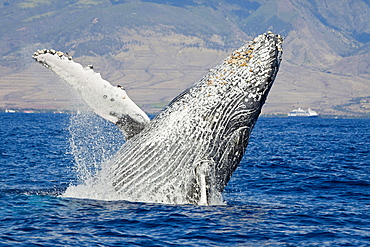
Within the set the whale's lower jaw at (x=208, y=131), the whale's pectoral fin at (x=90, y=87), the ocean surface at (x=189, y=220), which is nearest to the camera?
the ocean surface at (x=189, y=220)

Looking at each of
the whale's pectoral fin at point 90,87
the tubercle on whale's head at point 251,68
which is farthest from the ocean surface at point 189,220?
the tubercle on whale's head at point 251,68

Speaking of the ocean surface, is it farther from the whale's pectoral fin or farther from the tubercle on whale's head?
the tubercle on whale's head

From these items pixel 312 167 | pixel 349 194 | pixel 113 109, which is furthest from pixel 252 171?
pixel 113 109

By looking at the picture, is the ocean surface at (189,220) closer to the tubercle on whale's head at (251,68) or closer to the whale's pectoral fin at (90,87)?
the whale's pectoral fin at (90,87)

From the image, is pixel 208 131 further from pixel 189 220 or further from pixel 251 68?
pixel 189 220

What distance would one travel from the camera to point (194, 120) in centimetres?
972

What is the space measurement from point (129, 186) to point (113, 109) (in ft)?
4.70

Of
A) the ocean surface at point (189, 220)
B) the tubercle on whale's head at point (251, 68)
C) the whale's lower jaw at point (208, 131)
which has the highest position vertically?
the tubercle on whale's head at point (251, 68)

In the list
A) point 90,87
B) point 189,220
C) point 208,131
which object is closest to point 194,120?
point 208,131

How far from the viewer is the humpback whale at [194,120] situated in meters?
9.63

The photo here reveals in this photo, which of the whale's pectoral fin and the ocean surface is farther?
the whale's pectoral fin

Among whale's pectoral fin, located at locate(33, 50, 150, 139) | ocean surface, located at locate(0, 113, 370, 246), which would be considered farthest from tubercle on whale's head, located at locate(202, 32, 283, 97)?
ocean surface, located at locate(0, 113, 370, 246)

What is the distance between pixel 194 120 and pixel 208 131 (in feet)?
1.02

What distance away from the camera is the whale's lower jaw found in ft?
31.8
